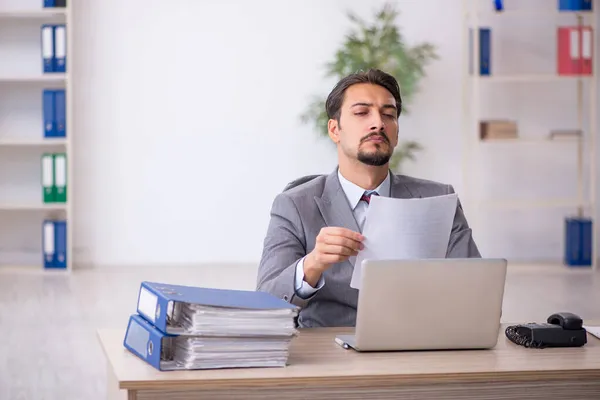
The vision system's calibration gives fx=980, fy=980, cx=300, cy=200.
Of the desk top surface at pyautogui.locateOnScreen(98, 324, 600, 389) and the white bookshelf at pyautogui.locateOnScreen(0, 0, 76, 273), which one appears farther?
the white bookshelf at pyautogui.locateOnScreen(0, 0, 76, 273)

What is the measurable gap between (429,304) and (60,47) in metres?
5.14

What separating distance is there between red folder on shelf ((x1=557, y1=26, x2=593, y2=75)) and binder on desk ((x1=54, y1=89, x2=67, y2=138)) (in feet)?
11.3

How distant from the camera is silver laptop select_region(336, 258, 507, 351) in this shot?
1956mm

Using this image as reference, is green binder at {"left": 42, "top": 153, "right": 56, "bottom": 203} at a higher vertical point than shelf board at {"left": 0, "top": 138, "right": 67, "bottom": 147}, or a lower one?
lower

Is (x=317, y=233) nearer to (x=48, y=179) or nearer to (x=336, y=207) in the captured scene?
(x=336, y=207)

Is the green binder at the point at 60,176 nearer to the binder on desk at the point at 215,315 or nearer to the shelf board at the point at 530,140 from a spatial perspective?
the shelf board at the point at 530,140

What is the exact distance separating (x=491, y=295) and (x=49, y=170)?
5.11 metres

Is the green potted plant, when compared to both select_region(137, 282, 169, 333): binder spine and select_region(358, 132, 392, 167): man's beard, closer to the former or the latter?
select_region(358, 132, 392, 167): man's beard

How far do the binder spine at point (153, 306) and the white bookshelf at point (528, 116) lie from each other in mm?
5210

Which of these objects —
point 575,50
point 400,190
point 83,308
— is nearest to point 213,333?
point 400,190

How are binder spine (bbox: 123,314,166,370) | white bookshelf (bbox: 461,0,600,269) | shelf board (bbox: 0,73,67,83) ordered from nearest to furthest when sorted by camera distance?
1. binder spine (bbox: 123,314,166,370)
2. shelf board (bbox: 0,73,67,83)
3. white bookshelf (bbox: 461,0,600,269)

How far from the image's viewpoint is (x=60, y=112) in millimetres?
6676

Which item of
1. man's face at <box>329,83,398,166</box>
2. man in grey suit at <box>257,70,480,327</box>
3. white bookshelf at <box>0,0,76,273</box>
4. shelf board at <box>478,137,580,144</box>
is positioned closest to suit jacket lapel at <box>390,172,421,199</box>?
man in grey suit at <box>257,70,480,327</box>

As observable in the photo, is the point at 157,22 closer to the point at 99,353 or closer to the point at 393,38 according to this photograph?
the point at 393,38
